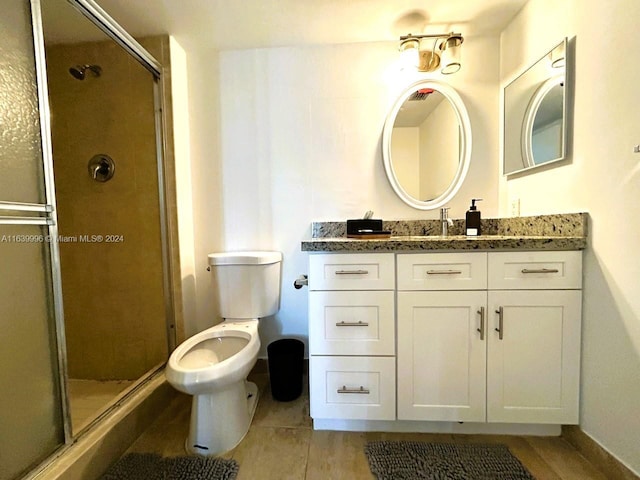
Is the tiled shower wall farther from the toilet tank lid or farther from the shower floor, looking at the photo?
the toilet tank lid

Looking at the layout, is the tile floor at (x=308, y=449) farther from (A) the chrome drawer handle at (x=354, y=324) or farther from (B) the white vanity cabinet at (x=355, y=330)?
(A) the chrome drawer handle at (x=354, y=324)

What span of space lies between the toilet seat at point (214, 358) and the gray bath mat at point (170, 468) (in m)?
0.28

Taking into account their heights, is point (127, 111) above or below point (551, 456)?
above

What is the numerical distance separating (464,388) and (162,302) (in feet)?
5.33

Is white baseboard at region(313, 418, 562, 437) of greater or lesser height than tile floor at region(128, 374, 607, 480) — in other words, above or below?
above

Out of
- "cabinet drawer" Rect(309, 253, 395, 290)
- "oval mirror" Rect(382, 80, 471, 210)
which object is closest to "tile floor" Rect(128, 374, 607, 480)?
"cabinet drawer" Rect(309, 253, 395, 290)

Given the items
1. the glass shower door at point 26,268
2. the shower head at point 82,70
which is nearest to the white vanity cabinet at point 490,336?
the glass shower door at point 26,268

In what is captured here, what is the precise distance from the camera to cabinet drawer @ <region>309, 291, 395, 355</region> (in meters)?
1.22

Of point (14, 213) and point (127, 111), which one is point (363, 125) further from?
point (14, 213)

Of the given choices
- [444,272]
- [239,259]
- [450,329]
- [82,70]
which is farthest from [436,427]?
[82,70]

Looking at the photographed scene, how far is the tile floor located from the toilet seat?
1.01 feet

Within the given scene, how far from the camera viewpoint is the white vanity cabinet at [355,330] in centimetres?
122

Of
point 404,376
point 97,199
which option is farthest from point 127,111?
point 404,376

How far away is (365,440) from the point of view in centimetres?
125
